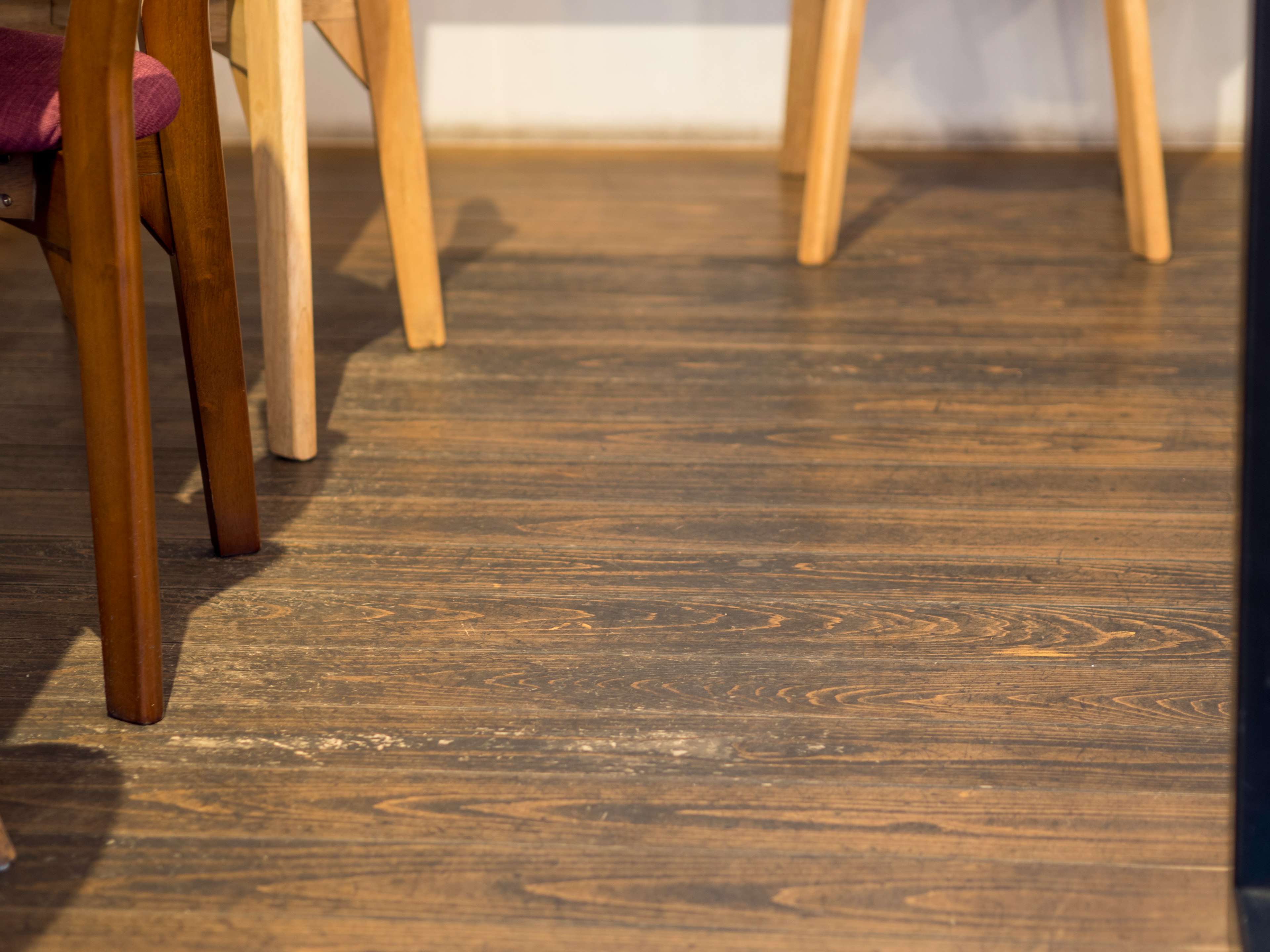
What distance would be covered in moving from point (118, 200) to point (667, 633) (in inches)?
19.2

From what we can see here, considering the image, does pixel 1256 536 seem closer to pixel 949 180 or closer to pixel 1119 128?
pixel 1119 128

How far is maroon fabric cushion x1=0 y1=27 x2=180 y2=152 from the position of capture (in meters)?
0.77

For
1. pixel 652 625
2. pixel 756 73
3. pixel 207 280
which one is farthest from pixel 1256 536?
pixel 756 73

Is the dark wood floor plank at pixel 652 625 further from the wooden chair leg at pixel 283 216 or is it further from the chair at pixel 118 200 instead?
the wooden chair leg at pixel 283 216

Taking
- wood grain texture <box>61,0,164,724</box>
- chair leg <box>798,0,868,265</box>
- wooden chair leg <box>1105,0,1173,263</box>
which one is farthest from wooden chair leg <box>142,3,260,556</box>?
wooden chair leg <box>1105,0,1173,263</box>

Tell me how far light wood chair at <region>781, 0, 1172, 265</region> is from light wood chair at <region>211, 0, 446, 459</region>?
609 mm

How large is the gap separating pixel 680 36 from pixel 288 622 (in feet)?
5.85

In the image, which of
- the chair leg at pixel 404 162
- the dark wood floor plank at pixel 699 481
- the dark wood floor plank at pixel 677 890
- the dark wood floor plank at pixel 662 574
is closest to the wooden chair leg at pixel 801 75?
the chair leg at pixel 404 162

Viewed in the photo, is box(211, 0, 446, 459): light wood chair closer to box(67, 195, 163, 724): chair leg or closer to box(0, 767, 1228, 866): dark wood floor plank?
box(67, 195, 163, 724): chair leg

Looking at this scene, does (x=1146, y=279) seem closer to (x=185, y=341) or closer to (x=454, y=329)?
(x=454, y=329)

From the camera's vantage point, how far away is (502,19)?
2400 millimetres

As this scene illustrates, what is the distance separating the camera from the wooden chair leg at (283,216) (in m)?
1.16

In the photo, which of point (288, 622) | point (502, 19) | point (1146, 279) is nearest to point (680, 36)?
point (502, 19)

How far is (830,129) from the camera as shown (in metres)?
1.71
